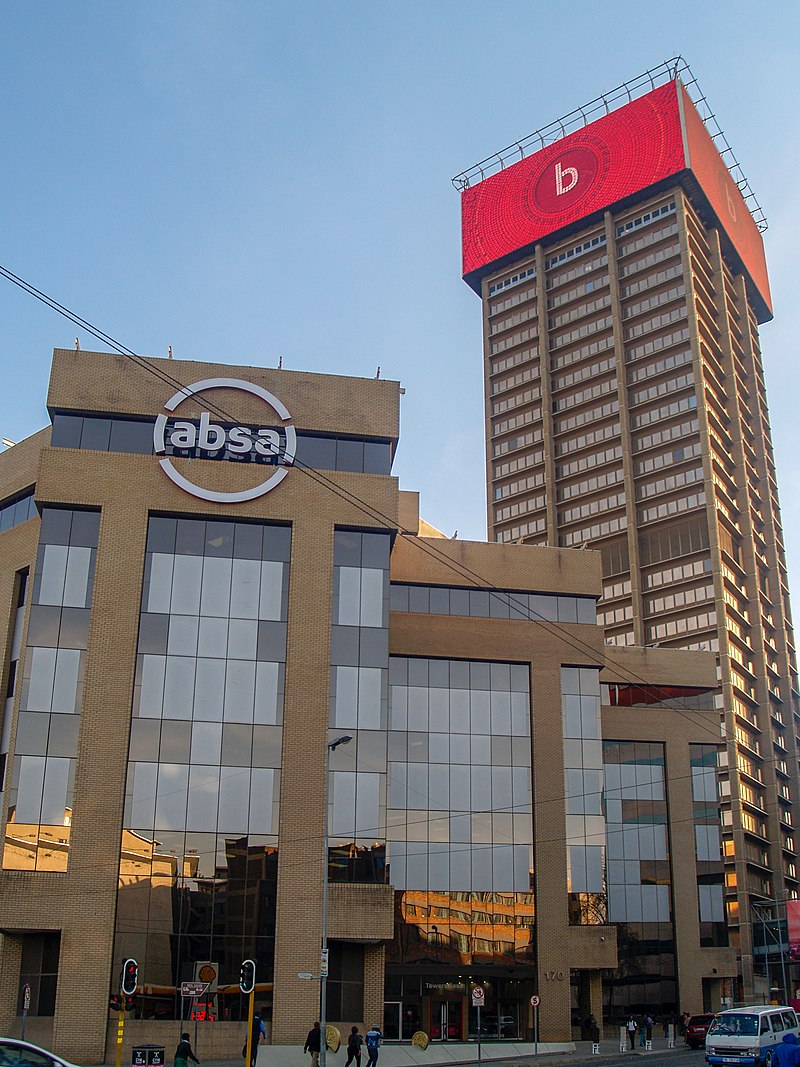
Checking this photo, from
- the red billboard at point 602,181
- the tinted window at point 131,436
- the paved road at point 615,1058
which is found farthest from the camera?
the red billboard at point 602,181

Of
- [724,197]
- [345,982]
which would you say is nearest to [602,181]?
[724,197]

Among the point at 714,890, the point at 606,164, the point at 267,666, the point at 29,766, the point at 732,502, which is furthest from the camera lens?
the point at 606,164

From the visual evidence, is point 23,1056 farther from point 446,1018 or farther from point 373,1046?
point 446,1018

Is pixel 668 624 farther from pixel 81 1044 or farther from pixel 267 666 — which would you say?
pixel 81 1044

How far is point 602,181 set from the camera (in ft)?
388

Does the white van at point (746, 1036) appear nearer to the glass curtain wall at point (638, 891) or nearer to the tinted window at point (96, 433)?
the glass curtain wall at point (638, 891)

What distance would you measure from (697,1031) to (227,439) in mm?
35052

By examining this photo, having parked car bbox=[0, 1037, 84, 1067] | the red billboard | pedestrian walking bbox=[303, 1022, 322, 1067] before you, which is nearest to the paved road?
pedestrian walking bbox=[303, 1022, 322, 1067]

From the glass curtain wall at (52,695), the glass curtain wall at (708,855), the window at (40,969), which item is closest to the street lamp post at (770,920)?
the glass curtain wall at (708,855)

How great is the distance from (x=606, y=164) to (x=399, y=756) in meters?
85.5

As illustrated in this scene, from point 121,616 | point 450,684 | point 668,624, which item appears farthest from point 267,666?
point 668,624

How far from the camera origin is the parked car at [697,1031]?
51750mm

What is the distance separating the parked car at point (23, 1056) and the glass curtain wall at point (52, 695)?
22.4 meters

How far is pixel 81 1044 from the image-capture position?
37969mm
